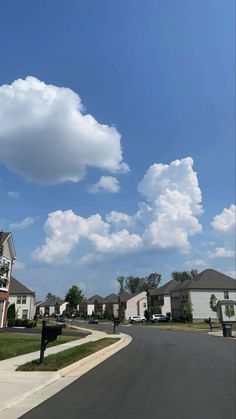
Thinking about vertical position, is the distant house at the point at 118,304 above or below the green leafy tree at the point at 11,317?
above

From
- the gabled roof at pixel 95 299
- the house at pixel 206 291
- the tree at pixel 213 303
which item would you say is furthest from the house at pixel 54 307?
the tree at pixel 213 303

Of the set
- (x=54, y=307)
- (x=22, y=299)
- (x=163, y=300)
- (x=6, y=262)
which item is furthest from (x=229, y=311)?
(x=54, y=307)

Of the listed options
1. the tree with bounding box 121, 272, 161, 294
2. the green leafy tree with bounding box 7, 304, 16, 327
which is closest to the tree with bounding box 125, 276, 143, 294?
the tree with bounding box 121, 272, 161, 294

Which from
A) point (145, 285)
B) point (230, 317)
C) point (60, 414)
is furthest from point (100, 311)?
point (60, 414)

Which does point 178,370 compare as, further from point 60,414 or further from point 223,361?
point 60,414

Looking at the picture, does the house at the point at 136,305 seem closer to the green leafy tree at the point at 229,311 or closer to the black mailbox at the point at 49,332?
the green leafy tree at the point at 229,311

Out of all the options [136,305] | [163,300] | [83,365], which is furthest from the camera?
[136,305]

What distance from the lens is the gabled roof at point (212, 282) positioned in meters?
82.1

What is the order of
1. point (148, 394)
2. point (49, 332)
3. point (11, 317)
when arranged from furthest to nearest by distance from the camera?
1. point (11, 317)
2. point (49, 332)
3. point (148, 394)

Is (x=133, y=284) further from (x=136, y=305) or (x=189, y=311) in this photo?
(x=189, y=311)

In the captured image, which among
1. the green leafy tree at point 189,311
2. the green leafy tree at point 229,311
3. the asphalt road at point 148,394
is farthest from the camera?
the green leafy tree at point 189,311

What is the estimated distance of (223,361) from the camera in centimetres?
1700

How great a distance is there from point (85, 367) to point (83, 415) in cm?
718

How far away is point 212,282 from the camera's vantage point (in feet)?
273
